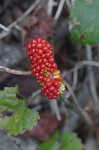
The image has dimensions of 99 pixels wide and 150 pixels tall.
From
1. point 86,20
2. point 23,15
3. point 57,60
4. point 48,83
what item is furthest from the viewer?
point 57,60

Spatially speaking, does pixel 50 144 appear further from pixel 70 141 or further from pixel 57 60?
pixel 57 60

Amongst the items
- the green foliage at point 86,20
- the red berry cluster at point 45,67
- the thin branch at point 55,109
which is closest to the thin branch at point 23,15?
the green foliage at point 86,20

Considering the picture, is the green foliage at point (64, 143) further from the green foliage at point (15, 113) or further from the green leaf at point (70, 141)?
the green foliage at point (15, 113)

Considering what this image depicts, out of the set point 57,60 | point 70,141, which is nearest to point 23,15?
point 57,60

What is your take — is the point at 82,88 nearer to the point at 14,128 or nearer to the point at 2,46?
the point at 2,46

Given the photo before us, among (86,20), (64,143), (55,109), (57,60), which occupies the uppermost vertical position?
(86,20)

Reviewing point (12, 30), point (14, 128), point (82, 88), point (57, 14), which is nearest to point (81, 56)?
point (82, 88)
